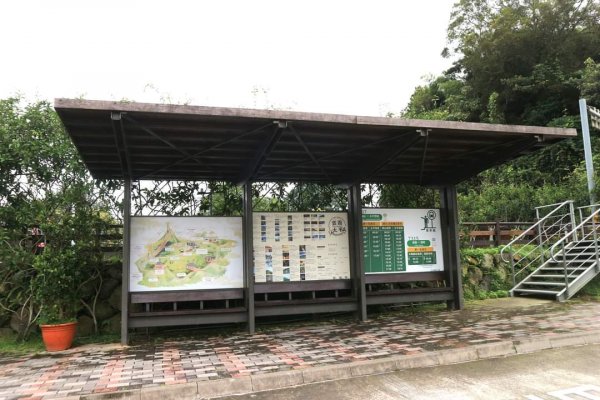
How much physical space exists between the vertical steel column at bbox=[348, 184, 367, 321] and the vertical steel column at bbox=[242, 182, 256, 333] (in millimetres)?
2062

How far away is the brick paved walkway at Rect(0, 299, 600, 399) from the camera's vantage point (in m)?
5.11

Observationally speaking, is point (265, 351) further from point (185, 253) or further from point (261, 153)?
point (261, 153)

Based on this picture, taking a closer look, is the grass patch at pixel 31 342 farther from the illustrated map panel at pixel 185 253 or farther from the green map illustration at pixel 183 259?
the green map illustration at pixel 183 259

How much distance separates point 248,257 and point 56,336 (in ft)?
10.6

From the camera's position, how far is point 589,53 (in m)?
27.6

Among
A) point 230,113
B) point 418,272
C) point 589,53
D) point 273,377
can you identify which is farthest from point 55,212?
point 589,53

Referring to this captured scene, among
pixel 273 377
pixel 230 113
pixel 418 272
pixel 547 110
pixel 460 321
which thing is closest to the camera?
pixel 273 377

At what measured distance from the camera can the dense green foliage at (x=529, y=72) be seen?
2448cm

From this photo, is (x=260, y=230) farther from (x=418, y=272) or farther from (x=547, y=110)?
(x=547, y=110)

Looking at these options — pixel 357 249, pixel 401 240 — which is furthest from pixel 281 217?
pixel 401 240

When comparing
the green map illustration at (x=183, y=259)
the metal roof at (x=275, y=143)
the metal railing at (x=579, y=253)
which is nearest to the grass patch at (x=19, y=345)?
the green map illustration at (x=183, y=259)

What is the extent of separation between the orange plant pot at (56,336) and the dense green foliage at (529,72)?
1915cm

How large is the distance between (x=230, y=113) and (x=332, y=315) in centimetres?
494

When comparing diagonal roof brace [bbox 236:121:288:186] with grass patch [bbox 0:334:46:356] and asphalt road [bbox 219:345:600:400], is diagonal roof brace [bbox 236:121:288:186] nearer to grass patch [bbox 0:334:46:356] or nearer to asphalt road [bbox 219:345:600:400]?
asphalt road [bbox 219:345:600:400]
